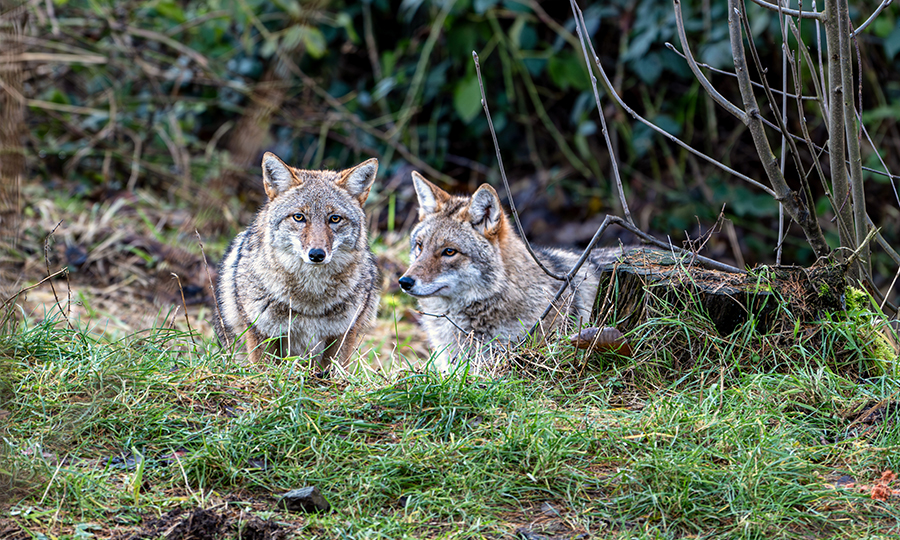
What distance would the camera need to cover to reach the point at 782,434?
9.91 ft

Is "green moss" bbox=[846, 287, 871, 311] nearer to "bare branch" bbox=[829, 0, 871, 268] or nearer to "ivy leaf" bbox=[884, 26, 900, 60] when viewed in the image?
"bare branch" bbox=[829, 0, 871, 268]

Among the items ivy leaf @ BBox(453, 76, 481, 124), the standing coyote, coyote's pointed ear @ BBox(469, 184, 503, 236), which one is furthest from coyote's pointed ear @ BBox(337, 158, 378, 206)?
ivy leaf @ BBox(453, 76, 481, 124)

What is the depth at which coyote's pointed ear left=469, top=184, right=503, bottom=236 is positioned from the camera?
16.8 feet

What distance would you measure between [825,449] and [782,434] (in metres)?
0.18

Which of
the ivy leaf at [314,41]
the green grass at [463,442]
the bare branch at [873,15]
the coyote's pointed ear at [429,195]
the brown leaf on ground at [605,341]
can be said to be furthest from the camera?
the ivy leaf at [314,41]

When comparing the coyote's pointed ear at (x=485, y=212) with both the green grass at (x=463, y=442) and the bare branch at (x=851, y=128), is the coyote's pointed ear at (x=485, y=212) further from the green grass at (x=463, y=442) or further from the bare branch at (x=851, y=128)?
the bare branch at (x=851, y=128)

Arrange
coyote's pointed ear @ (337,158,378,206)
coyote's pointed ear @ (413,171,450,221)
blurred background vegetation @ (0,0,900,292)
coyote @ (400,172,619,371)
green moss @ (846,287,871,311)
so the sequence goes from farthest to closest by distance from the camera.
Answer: blurred background vegetation @ (0,0,900,292) < coyote's pointed ear @ (413,171,450,221) < coyote's pointed ear @ (337,158,378,206) < coyote @ (400,172,619,371) < green moss @ (846,287,871,311)

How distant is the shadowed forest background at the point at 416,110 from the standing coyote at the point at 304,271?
2.72 meters

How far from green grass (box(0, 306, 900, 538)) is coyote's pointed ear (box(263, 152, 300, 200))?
168cm

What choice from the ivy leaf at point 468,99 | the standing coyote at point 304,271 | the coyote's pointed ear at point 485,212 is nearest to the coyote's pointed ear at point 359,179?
the standing coyote at point 304,271

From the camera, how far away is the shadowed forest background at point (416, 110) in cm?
862

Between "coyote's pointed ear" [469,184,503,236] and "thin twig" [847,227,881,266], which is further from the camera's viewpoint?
"coyote's pointed ear" [469,184,503,236]

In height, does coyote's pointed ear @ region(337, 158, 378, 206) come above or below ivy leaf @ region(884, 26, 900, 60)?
below

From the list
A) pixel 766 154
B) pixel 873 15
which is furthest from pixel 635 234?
pixel 873 15
